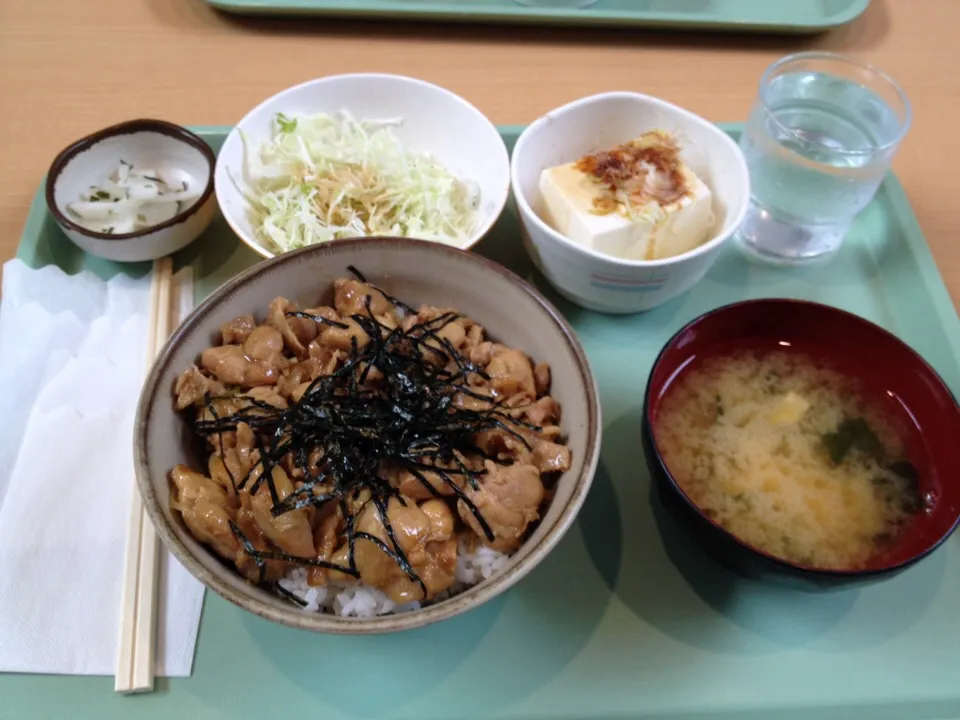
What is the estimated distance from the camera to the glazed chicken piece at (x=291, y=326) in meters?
1.39

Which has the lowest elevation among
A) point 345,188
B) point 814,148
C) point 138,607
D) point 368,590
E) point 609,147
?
point 138,607

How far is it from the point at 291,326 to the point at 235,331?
0.11 m

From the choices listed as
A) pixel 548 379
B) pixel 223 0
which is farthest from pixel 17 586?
pixel 223 0

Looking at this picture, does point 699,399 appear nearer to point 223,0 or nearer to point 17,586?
point 17,586

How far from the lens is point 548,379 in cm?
A: 139

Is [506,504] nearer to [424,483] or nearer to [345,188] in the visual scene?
[424,483]

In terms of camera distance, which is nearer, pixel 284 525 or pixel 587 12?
pixel 284 525

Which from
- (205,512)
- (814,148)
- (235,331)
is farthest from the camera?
(814,148)

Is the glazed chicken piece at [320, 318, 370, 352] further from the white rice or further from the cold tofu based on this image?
the cold tofu

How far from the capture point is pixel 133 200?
1820mm

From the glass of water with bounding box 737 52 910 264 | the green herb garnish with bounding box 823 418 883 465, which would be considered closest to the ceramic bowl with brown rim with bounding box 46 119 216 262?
the glass of water with bounding box 737 52 910 264

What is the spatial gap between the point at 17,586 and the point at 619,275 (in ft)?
4.51

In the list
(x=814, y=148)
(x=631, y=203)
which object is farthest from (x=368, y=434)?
(x=814, y=148)

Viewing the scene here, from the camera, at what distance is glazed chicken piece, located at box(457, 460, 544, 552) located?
1182 millimetres
